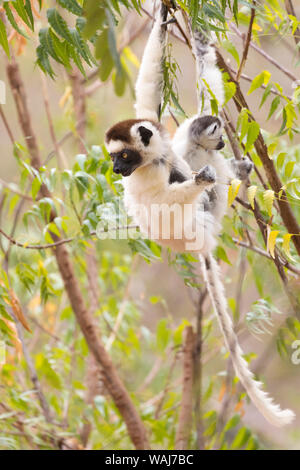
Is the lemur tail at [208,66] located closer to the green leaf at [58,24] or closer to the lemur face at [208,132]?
the lemur face at [208,132]

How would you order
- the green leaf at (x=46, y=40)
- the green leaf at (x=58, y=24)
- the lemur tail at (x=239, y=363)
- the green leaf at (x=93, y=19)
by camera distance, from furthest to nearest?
the lemur tail at (x=239, y=363)
the green leaf at (x=46, y=40)
the green leaf at (x=58, y=24)
the green leaf at (x=93, y=19)

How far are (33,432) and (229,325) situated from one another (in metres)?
1.56

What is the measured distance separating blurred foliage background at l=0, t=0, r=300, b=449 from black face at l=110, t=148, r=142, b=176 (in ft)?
0.47

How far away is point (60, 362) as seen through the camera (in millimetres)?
4227

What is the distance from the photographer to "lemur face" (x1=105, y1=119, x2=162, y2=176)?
8.10ft

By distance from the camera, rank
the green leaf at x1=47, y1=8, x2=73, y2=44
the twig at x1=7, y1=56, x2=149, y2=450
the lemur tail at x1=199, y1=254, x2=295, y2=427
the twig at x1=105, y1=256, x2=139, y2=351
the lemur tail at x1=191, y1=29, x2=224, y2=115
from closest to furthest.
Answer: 1. the green leaf at x1=47, y1=8, x2=73, y2=44
2. the lemur tail at x1=199, y1=254, x2=295, y2=427
3. the lemur tail at x1=191, y1=29, x2=224, y2=115
4. the twig at x1=7, y1=56, x2=149, y2=450
5. the twig at x1=105, y1=256, x2=139, y2=351

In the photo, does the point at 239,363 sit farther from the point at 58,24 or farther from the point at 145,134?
the point at 58,24

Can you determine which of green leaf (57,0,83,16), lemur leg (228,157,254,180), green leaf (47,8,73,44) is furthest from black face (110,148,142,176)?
green leaf (57,0,83,16)

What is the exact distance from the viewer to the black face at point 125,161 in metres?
2.43

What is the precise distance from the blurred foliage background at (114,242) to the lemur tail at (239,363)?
85mm

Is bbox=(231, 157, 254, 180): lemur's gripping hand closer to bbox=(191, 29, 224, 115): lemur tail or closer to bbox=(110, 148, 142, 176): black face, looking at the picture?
bbox=(191, 29, 224, 115): lemur tail

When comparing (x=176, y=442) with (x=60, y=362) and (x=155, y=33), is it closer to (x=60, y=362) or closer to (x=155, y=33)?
(x=60, y=362)

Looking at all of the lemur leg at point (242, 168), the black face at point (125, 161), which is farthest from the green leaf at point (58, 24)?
the lemur leg at point (242, 168)
